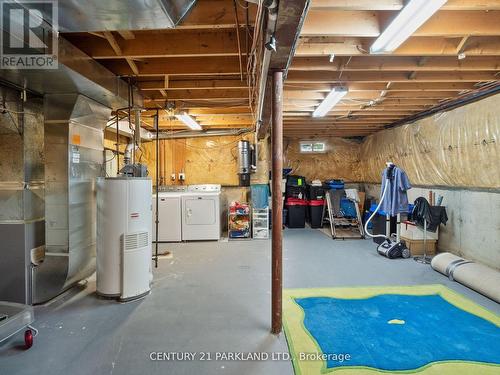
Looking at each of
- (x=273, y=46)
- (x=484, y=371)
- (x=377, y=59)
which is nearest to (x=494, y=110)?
(x=377, y=59)

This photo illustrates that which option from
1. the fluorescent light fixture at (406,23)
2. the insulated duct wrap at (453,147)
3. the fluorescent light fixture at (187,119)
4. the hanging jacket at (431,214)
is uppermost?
the fluorescent light fixture at (187,119)

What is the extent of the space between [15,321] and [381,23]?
368 centimetres

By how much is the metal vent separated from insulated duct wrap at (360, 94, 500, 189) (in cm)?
429

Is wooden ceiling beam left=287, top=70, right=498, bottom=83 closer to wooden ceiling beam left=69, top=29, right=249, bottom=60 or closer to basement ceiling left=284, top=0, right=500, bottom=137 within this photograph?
basement ceiling left=284, top=0, right=500, bottom=137

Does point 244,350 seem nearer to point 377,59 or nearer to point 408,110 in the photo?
point 377,59

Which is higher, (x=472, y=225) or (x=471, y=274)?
(x=472, y=225)

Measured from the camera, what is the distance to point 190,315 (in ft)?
7.98

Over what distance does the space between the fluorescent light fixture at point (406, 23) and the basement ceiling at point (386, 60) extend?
9 cm

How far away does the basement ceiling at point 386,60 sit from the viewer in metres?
2.11

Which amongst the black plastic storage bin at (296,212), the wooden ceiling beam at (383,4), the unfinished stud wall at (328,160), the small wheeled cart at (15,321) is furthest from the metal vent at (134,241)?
the unfinished stud wall at (328,160)

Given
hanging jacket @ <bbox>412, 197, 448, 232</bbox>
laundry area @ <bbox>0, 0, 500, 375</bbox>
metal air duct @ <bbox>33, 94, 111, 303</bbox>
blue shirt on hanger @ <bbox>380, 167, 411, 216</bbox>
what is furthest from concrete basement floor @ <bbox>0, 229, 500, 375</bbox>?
blue shirt on hanger @ <bbox>380, 167, 411, 216</bbox>

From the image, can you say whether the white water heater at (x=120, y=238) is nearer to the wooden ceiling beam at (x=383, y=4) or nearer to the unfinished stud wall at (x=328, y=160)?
the wooden ceiling beam at (x=383, y=4)

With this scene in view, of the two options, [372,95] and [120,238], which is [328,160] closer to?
[372,95]

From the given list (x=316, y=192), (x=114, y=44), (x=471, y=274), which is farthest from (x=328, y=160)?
(x=114, y=44)
